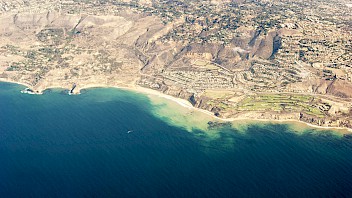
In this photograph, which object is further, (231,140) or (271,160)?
(231,140)

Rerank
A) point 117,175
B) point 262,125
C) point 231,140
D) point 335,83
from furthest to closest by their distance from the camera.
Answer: point 335,83 < point 262,125 < point 231,140 < point 117,175

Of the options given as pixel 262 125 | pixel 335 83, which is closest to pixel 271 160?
pixel 262 125

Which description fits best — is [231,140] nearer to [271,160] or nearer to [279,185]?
[271,160]

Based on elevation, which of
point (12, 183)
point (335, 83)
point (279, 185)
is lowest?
point (12, 183)

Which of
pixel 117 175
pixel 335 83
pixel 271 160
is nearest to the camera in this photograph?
pixel 117 175

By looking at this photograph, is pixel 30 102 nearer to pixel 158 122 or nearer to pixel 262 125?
pixel 158 122

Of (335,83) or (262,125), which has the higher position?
(335,83)
